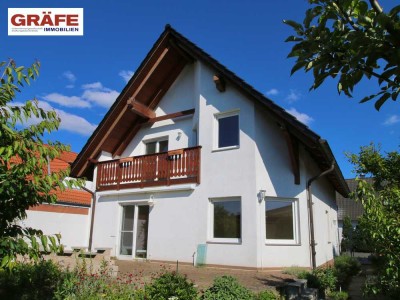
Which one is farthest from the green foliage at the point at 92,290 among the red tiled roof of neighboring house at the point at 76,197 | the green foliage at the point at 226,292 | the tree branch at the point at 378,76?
the red tiled roof of neighboring house at the point at 76,197

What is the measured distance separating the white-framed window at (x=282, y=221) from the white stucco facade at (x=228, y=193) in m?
0.05

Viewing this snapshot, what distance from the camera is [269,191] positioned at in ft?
37.0

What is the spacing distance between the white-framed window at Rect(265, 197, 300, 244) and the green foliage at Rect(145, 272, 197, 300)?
5260 millimetres

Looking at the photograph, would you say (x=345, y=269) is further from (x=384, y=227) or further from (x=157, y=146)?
(x=157, y=146)

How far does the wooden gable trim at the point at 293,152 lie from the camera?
35.9ft

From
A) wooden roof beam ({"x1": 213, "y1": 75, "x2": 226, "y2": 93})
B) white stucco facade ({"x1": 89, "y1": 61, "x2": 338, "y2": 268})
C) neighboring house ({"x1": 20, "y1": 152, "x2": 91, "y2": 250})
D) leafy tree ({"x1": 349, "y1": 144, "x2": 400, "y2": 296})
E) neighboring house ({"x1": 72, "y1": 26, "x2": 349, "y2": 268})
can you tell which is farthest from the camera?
neighboring house ({"x1": 20, "y1": 152, "x2": 91, "y2": 250})

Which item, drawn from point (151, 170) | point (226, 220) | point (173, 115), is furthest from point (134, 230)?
point (173, 115)

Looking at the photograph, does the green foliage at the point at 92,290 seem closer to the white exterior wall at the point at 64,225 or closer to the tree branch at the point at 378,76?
the tree branch at the point at 378,76

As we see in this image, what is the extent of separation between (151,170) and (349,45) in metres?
12.0

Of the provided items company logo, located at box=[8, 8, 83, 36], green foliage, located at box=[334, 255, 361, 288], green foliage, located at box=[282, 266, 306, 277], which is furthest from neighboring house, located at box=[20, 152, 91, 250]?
green foliage, located at box=[334, 255, 361, 288]

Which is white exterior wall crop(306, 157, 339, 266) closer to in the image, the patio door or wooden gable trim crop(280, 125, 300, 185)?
wooden gable trim crop(280, 125, 300, 185)

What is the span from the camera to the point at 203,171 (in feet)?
40.5

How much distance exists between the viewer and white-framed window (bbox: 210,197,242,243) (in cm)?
1126

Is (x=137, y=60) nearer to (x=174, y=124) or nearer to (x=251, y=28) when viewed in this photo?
(x=174, y=124)
